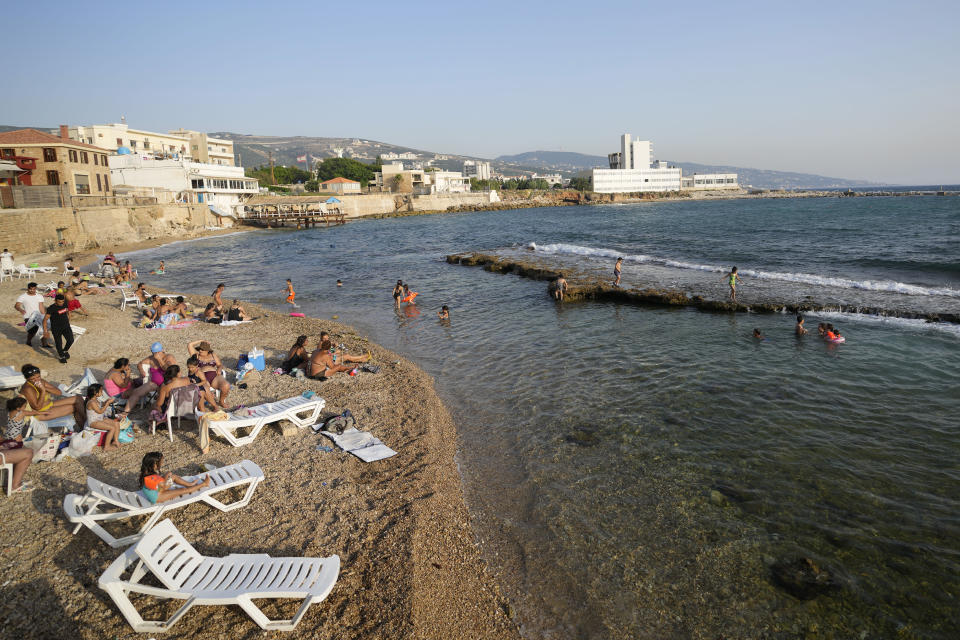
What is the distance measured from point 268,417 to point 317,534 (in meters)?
2.90

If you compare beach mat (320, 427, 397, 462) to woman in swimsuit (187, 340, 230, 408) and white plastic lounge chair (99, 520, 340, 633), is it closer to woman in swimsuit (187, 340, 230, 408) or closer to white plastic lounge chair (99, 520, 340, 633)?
woman in swimsuit (187, 340, 230, 408)

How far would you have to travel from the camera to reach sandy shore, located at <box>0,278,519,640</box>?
4426 millimetres

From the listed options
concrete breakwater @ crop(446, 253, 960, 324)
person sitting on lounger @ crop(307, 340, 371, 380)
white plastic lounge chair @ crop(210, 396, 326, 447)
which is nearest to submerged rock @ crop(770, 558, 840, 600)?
white plastic lounge chair @ crop(210, 396, 326, 447)

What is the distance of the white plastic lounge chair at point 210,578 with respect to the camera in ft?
13.6

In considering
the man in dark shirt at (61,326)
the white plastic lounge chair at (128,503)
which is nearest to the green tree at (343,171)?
the man in dark shirt at (61,326)

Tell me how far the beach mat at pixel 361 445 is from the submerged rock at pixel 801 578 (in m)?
5.06

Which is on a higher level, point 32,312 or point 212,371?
point 32,312

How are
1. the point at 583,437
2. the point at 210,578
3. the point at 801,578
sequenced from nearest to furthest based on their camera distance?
the point at 210,578
the point at 801,578
the point at 583,437

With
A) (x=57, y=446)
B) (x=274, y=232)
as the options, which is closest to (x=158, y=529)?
(x=57, y=446)

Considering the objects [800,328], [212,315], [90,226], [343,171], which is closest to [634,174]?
[343,171]

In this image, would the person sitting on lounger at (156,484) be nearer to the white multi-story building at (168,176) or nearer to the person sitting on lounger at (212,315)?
the person sitting on lounger at (212,315)

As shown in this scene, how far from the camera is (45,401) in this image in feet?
24.6

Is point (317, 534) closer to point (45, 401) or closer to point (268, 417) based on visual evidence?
point (268, 417)

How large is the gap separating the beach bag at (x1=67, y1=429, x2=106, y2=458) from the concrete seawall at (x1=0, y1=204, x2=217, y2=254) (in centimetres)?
2555
